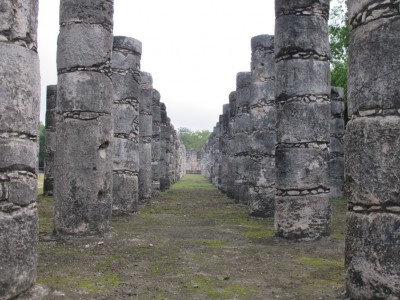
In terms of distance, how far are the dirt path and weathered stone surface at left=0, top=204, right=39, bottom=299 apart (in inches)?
15.8

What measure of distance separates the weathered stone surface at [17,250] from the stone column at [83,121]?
324cm

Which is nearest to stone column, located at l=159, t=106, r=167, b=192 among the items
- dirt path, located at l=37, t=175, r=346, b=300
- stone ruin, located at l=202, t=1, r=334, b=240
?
dirt path, located at l=37, t=175, r=346, b=300

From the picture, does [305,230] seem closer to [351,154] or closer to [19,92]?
[351,154]

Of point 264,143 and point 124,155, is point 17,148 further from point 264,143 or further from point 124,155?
point 264,143

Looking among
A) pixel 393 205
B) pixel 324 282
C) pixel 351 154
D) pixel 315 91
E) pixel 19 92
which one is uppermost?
pixel 315 91

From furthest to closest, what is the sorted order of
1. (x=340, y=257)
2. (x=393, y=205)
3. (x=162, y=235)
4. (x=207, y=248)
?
(x=162, y=235)
(x=207, y=248)
(x=340, y=257)
(x=393, y=205)

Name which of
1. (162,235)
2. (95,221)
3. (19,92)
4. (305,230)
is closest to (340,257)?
(305,230)

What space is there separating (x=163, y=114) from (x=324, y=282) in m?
19.7

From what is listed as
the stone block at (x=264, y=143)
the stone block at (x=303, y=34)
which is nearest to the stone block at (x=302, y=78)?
the stone block at (x=303, y=34)

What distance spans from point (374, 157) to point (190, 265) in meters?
2.99

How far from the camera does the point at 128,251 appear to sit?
679 centimetres

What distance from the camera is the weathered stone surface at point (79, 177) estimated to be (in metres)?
7.65

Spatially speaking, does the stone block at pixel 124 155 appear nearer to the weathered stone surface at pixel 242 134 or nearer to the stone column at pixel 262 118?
the stone column at pixel 262 118

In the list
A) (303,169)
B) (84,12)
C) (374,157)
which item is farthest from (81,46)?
(374,157)
